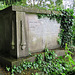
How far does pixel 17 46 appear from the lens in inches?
133

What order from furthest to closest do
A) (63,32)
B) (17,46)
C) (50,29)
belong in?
(63,32)
(50,29)
(17,46)

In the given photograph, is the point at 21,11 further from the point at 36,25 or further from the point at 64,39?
the point at 64,39

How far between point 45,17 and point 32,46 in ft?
4.97

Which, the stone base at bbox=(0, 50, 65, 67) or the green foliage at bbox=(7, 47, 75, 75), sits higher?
the stone base at bbox=(0, 50, 65, 67)

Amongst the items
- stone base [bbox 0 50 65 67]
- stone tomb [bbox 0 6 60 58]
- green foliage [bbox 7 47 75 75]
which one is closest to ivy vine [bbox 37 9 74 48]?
stone tomb [bbox 0 6 60 58]

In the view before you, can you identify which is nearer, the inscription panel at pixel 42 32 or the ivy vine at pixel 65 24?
the inscription panel at pixel 42 32

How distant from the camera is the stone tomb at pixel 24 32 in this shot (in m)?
3.43

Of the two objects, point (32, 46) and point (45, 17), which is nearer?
point (32, 46)

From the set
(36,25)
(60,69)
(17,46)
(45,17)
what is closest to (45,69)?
(60,69)

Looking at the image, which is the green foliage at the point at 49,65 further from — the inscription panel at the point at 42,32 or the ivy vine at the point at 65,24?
the ivy vine at the point at 65,24

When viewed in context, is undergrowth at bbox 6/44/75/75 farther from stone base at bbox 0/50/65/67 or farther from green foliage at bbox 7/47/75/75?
stone base at bbox 0/50/65/67

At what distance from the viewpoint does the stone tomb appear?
11.2ft

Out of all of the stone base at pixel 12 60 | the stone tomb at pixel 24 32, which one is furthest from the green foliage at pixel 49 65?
the stone tomb at pixel 24 32

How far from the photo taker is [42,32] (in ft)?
14.2
